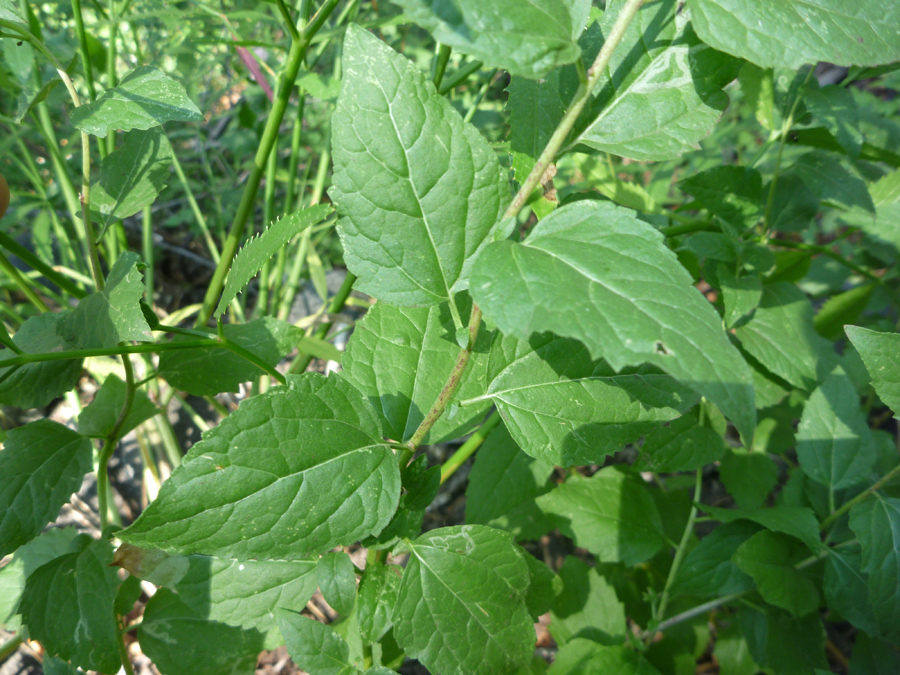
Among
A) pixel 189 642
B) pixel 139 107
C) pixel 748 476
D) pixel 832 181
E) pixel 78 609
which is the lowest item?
pixel 189 642

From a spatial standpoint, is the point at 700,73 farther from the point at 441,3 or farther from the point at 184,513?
the point at 184,513

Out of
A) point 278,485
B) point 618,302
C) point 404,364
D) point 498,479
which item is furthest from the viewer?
point 498,479

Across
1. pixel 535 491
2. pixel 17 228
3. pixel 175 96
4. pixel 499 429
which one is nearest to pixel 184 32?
pixel 17 228

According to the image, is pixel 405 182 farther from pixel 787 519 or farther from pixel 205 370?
pixel 787 519

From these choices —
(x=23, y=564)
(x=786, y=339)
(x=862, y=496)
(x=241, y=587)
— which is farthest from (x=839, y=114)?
(x=23, y=564)

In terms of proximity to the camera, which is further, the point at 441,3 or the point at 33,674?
the point at 33,674

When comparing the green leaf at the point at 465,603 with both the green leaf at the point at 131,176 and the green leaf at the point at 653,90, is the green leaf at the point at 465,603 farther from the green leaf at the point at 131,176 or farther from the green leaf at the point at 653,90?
the green leaf at the point at 131,176
